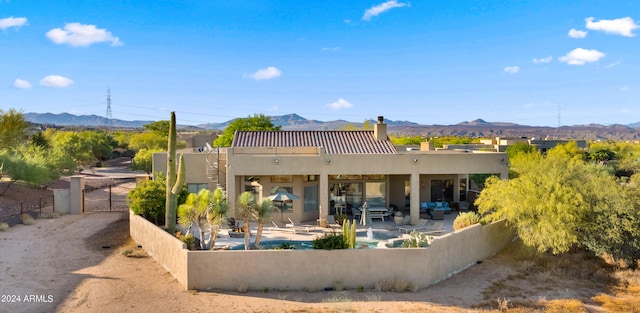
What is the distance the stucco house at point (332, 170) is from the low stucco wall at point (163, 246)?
455 centimetres

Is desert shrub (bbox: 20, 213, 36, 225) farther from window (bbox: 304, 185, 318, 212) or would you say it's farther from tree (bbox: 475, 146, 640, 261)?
tree (bbox: 475, 146, 640, 261)

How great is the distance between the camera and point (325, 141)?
29.0 meters

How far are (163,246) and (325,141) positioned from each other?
539 inches

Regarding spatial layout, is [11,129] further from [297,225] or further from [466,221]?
[466,221]

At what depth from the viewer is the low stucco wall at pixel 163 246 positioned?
51.3 feet

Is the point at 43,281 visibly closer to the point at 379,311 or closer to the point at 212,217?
the point at 212,217

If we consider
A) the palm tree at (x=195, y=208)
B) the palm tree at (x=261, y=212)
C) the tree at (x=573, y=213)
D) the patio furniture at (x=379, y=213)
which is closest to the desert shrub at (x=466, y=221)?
the tree at (x=573, y=213)

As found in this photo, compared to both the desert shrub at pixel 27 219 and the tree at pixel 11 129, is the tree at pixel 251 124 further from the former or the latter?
the desert shrub at pixel 27 219

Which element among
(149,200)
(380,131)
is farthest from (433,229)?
(149,200)

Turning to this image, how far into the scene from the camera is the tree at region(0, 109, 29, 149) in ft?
153

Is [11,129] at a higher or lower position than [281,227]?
higher

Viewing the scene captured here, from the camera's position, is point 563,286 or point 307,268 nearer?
point 307,268

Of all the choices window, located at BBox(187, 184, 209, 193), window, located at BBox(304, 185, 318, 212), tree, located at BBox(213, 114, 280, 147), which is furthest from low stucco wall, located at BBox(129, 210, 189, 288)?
tree, located at BBox(213, 114, 280, 147)

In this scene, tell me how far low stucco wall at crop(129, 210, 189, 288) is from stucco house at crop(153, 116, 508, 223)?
4554mm
